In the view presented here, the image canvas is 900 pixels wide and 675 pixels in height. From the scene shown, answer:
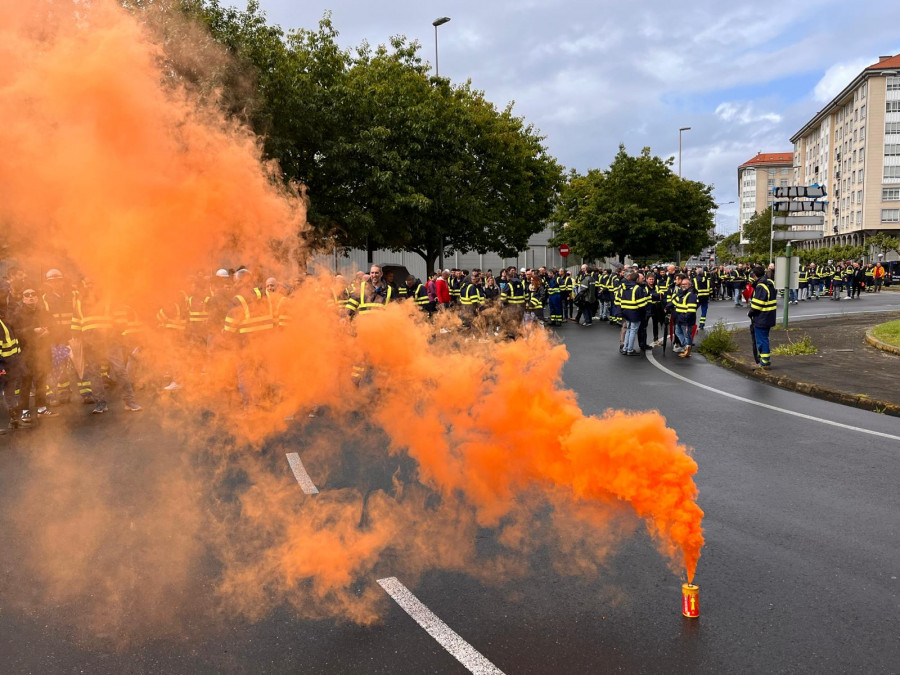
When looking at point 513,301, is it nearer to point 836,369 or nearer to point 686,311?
point 686,311

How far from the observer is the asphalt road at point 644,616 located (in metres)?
3.29

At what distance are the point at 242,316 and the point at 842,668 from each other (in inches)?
237

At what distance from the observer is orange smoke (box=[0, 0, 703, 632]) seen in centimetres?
402

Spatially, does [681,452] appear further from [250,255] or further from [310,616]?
[250,255]

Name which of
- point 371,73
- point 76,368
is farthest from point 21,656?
point 371,73

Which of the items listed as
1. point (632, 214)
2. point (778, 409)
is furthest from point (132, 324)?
point (632, 214)

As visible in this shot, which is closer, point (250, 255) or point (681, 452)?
point (681, 452)

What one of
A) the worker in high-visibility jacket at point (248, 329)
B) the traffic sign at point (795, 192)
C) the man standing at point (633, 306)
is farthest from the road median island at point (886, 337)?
the worker in high-visibility jacket at point (248, 329)

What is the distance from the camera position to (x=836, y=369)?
12.1 meters

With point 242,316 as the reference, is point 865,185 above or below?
above

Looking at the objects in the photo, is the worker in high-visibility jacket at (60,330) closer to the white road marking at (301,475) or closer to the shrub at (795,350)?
the white road marking at (301,475)

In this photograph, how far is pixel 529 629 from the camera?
3559mm

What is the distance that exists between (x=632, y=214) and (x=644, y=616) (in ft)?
136

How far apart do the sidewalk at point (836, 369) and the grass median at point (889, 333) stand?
0.34 meters
